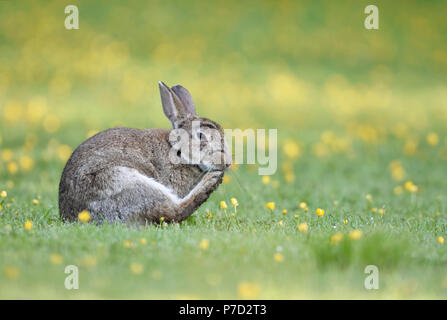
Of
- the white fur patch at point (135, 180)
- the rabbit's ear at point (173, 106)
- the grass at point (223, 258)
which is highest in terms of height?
the rabbit's ear at point (173, 106)

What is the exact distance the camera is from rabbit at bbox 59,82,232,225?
6742 millimetres

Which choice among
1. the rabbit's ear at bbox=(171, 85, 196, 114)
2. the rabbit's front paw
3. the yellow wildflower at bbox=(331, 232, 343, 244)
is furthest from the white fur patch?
the yellow wildflower at bbox=(331, 232, 343, 244)

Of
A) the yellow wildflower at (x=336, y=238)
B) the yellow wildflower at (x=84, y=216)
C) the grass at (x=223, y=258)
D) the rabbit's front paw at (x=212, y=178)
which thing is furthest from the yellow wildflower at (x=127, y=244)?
the yellow wildflower at (x=336, y=238)

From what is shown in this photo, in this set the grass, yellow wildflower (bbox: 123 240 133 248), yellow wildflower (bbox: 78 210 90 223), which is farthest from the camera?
yellow wildflower (bbox: 78 210 90 223)

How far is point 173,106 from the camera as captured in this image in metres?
7.46

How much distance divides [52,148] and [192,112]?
632cm

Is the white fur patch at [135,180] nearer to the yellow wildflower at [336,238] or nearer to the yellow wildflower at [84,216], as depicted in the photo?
the yellow wildflower at [84,216]

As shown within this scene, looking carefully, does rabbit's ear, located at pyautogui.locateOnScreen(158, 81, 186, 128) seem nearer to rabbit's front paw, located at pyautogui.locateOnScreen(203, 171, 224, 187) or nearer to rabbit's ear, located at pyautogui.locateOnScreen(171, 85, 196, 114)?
rabbit's ear, located at pyautogui.locateOnScreen(171, 85, 196, 114)

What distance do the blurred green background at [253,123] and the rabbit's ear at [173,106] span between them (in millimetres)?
1043

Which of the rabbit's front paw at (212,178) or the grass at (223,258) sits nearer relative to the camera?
the grass at (223,258)

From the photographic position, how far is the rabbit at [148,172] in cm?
674

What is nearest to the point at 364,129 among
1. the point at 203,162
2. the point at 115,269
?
the point at 203,162

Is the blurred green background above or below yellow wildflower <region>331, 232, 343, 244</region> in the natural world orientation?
above

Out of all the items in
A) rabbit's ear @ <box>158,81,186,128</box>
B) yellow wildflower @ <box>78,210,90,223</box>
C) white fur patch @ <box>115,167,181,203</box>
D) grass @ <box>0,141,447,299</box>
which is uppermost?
rabbit's ear @ <box>158,81,186,128</box>
